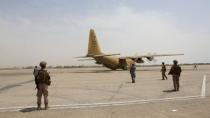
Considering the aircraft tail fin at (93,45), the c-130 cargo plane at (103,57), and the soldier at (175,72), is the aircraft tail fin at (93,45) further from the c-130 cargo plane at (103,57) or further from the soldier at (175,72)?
the soldier at (175,72)

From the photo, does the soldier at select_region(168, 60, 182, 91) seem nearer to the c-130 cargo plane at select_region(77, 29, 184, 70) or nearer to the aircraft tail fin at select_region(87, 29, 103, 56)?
the c-130 cargo plane at select_region(77, 29, 184, 70)

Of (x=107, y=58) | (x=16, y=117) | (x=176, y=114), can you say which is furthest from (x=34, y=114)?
(x=107, y=58)

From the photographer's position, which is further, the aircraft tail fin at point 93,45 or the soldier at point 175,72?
the aircraft tail fin at point 93,45

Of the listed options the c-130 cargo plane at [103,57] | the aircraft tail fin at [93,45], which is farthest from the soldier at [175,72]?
the aircraft tail fin at [93,45]

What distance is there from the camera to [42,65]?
11.6 metres

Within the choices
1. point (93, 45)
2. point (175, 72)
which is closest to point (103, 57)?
point (93, 45)

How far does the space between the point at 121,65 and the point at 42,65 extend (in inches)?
1937

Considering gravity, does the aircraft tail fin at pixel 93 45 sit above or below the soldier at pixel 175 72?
above

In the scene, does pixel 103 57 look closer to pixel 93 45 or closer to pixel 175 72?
pixel 93 45

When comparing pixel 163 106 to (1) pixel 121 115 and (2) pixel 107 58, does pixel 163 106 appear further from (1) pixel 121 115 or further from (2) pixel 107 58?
(2) pixel 107 58

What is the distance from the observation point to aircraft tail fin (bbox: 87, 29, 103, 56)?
5744 cm

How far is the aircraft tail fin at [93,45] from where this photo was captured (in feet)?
188

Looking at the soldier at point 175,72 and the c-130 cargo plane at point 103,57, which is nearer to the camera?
the soldier at point 175,72

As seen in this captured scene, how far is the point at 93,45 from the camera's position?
58000mm
